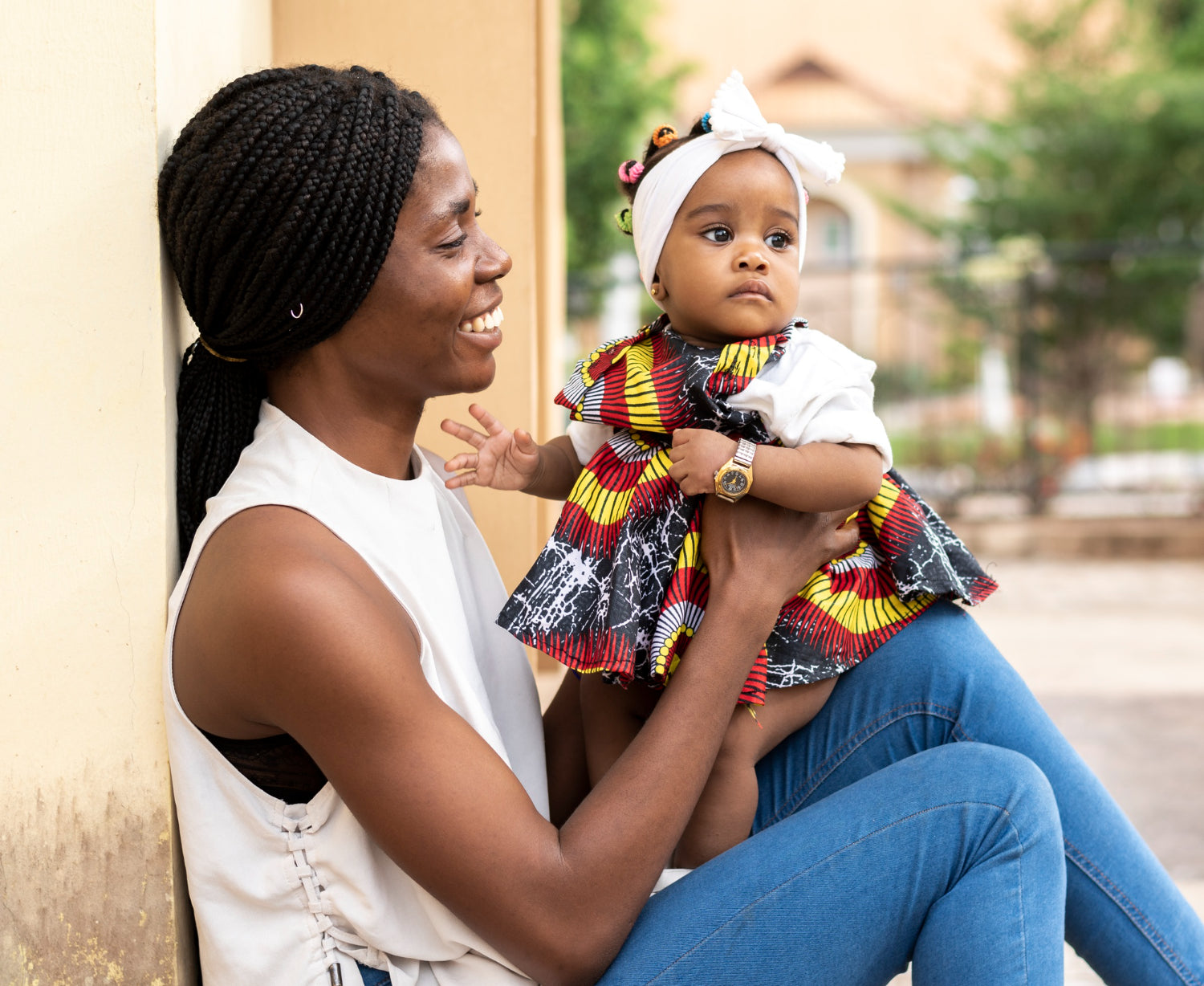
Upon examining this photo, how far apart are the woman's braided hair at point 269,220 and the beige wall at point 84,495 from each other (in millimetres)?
45

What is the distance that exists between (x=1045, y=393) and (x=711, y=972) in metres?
9.50

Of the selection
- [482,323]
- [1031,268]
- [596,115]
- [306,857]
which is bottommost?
[1031,268]

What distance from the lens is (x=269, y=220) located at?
5.10ft

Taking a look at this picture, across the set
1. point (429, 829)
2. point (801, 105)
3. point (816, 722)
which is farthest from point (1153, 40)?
point (801, 105)

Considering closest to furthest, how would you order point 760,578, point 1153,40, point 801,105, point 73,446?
point 73,446
point 760,578
point 1153,40
point 801,105

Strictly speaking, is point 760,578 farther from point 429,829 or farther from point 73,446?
point 73,446

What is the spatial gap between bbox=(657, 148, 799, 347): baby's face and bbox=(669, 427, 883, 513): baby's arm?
24 centimetres

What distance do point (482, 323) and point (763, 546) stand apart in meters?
0.53

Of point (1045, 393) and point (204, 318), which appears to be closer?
point (204, 318)

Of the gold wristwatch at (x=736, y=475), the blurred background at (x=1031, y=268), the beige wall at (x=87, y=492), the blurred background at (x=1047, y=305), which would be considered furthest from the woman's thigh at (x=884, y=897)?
the blurred background at (x=1031, y=268)

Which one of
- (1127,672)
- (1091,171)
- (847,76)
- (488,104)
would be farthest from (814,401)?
(847,76)

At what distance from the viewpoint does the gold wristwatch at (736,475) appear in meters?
1.82

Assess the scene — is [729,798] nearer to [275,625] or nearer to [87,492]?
[275,625]

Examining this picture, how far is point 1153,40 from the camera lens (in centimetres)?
1236
